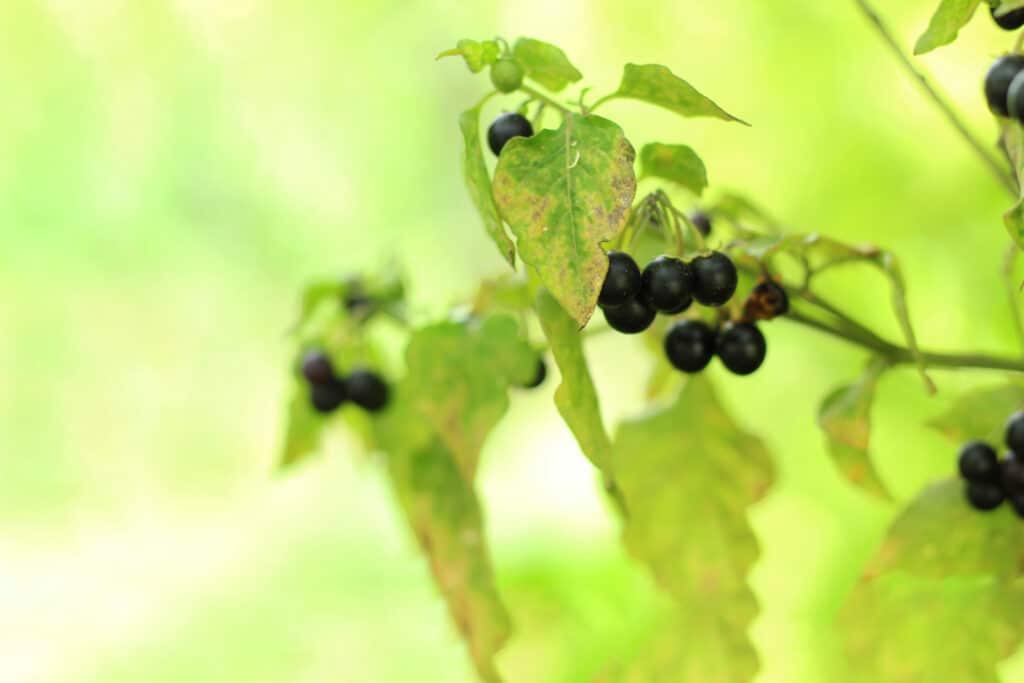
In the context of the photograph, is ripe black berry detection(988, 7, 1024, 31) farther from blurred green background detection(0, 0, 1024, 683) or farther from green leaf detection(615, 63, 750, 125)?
blurred green background detection(0, 0, 1024, 683)

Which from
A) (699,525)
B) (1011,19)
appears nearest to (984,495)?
(699,525)

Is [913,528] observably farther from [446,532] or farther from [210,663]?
[210,663]

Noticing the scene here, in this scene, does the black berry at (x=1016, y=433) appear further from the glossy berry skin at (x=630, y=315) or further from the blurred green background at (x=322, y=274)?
the blurred green background at (x=322, y=274)

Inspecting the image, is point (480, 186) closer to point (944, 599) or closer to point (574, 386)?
point (574, 386)

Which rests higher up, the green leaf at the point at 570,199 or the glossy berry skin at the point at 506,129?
the glossy berry skin at the point at 506,129

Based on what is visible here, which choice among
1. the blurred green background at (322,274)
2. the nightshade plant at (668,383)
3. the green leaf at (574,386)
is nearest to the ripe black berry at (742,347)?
the nightshade plant at (668,383)

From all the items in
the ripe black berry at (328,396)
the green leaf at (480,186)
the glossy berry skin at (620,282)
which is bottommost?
the glossy berry skin at (620,282)
